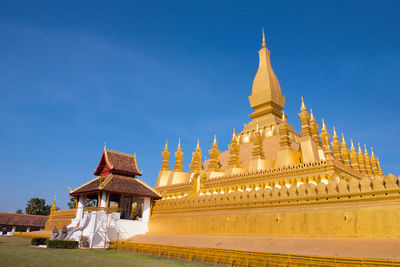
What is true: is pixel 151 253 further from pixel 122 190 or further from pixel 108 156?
pixel 108 156

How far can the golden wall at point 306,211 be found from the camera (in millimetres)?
10094

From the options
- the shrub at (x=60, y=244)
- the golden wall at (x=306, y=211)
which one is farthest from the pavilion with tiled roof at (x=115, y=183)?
the golden wall at (x=306, y=211)

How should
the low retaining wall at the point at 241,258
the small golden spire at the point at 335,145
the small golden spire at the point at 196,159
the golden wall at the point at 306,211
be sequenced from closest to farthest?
1. the low retaining wall at the point at 241,258
2. the golden wall at the point at 306,211
3. the small golden spire at the point at 335,145
4. the small golden spire at the point at 196,159

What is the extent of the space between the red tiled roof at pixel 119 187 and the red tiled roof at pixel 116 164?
1.38ft

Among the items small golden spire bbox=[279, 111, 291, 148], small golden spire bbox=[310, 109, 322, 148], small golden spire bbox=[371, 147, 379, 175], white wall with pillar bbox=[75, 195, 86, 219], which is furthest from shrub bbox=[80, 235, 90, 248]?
small golden spire bbox=[371, 147, 379, 175]

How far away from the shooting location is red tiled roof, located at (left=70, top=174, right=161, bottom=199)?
60.8 ft

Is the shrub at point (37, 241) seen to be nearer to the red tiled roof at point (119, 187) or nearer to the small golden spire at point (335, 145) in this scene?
the red tiled roof at point (119, 187)

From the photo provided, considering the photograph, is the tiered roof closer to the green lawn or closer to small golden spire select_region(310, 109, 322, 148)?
the green lawn

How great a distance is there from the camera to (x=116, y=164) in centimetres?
2078

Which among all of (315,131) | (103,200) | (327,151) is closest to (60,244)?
(103,200)

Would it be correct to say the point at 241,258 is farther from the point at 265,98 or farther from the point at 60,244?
the point at 265,98

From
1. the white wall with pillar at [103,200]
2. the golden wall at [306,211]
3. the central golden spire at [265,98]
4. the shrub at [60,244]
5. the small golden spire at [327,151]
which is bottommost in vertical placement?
the shrub at [60,244]

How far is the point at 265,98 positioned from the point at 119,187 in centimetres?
1760

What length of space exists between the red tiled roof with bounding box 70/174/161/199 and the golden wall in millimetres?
3729
